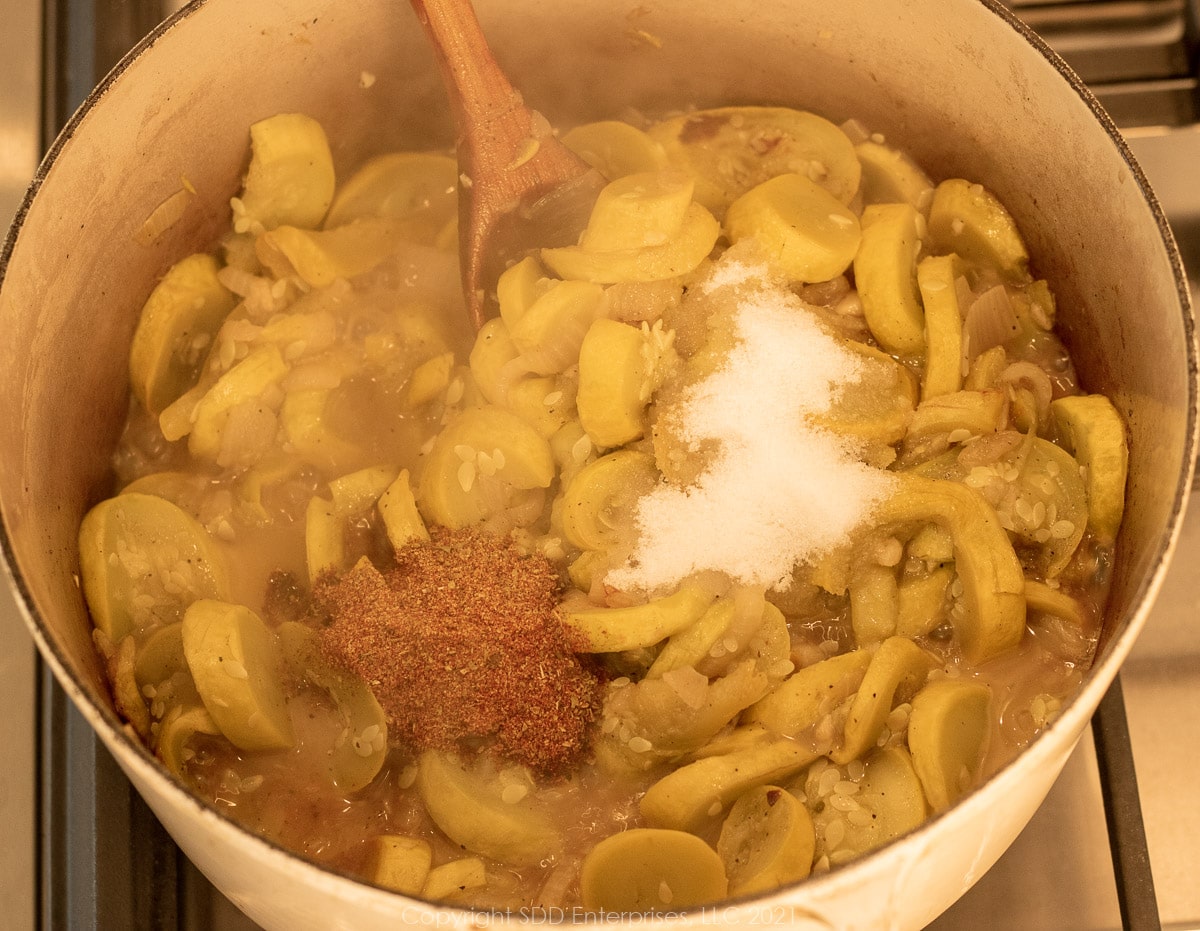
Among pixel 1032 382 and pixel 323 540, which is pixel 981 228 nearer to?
pixel 1032 382

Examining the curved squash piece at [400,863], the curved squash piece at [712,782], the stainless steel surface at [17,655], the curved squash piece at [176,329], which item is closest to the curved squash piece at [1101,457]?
the curved squash piece at [712,782]

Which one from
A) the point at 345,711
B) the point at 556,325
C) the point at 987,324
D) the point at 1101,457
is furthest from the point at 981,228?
the point at 345,711

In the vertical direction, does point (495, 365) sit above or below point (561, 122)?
below

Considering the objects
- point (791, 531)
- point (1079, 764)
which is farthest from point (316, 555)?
point (1079, 764)

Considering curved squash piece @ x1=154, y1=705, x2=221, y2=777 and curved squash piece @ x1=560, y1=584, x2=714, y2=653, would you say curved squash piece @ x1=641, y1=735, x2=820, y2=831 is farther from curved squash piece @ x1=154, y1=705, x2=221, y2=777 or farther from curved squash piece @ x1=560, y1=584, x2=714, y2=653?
curved squash piece @ x1=154, y1=705, x2=221, y2=777

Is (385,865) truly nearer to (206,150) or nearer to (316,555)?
(316,555)

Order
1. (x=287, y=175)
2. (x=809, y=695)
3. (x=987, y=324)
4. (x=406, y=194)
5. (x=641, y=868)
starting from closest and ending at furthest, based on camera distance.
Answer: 1. (x=641, y=868)
2. (x=809, y=695)
3. (x=987, y=324)
4. (x=287, y=175)
5. (x=406, y=194)

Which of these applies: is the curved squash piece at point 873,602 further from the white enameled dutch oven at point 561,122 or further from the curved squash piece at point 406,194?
the curved squash piece at point 406,194
